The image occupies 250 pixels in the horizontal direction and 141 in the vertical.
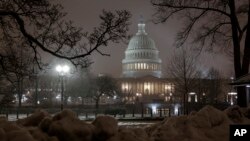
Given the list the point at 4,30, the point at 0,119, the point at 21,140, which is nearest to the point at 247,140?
the point at 21,140

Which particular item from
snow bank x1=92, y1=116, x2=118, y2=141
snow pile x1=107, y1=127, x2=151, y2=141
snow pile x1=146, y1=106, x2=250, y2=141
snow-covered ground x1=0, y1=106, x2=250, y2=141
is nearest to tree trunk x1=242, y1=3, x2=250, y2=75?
snow-covered ground x1=0, y1=106, x2=250, y2=141

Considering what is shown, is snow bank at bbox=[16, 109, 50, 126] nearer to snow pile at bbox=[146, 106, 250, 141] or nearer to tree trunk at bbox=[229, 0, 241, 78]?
snow pile at bbox=[146, 106, 250, 141]

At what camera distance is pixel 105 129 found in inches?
446

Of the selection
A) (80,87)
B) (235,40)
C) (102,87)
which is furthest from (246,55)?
(102,87)

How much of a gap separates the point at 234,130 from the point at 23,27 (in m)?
10.2

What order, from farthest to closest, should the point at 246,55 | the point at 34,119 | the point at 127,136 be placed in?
the point at 246,55 < the point at 34,119 < the point at 127,136

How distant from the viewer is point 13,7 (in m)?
18.3

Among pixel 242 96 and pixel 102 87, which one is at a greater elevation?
pixel 102 87

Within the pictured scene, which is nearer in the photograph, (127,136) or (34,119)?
(127,136)

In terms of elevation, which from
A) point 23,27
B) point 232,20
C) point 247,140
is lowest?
point 247,140

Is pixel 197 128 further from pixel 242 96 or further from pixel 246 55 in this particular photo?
pixel 242 96

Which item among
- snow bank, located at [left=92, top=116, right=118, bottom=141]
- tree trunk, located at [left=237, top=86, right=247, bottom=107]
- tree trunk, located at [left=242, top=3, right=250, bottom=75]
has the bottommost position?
snow bank, located at [left=92, top=116, right=118, bottom=141]

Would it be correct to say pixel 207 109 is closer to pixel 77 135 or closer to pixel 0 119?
pixel 77 135

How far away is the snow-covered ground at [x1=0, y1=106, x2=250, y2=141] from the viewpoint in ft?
34.8
